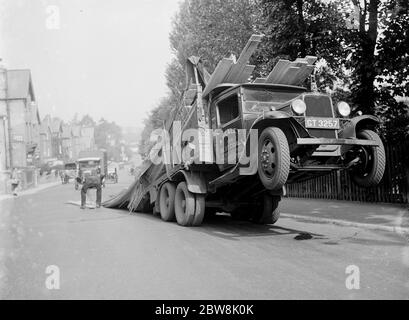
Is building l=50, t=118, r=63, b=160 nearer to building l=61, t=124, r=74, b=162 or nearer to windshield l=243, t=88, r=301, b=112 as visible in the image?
building l=61, t=124, r=74, b=162

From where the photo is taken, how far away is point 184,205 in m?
9.52

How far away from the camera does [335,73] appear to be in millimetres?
14727

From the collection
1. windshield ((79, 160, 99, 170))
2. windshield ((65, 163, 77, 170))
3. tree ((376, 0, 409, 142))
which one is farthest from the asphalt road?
windshield ((65, 163, 77, 170))

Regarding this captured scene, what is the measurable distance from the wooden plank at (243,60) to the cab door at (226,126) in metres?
0.38

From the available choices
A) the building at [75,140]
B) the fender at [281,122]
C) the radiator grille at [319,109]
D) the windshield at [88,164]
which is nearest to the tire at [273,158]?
the fender at [281,122]

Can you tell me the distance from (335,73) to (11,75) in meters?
45.9

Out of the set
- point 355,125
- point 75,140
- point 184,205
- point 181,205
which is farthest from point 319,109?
point 75,140

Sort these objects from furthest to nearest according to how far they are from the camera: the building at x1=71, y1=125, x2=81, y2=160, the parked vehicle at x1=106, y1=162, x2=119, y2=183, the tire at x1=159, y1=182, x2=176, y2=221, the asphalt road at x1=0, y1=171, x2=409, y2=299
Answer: the building at x1=71, y1=125, x2=81, y2=160 < the parked vehicle at x1=106, y1=162, x2=119, y2=183 < the tire at x1=159, y1=182, x2=176, y2=221 < the asphalt road at x1=0, y1=171, x2=409, y2=299

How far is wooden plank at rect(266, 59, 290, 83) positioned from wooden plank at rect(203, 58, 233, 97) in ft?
3.29

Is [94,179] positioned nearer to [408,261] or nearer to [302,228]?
[302,228]

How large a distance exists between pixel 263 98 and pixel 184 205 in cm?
300

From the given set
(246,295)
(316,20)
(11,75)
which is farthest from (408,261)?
(11,75)

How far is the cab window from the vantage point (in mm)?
8241

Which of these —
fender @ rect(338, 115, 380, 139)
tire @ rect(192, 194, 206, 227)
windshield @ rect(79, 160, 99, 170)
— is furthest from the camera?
windshield @ rect(79, 160, 99, 170)
